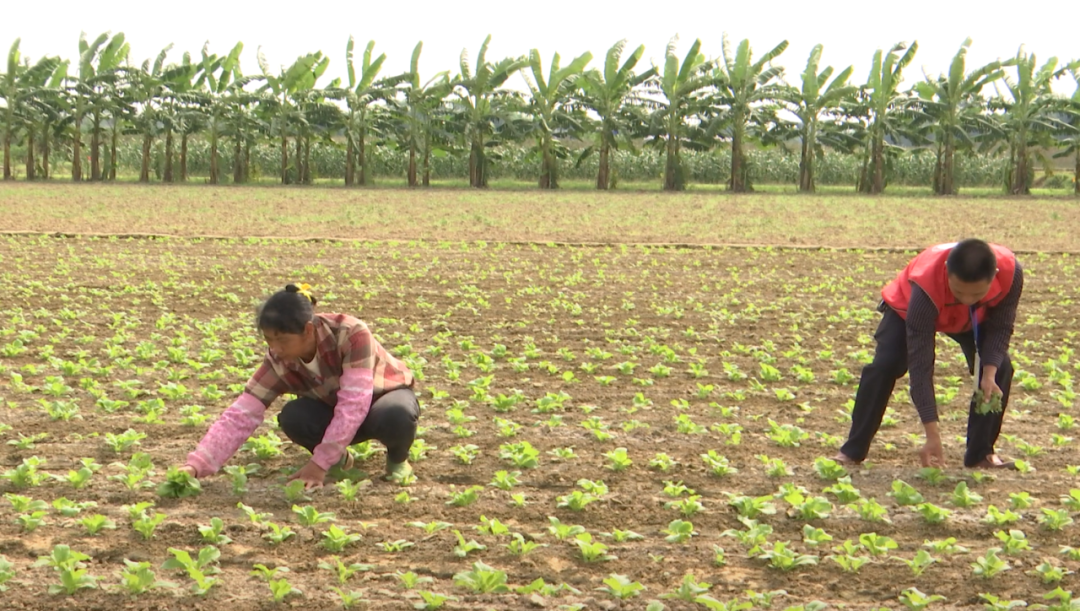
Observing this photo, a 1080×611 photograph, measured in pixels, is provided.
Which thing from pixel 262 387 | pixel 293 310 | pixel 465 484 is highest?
pixel 293 310

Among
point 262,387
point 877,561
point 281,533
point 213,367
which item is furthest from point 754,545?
point 213,367

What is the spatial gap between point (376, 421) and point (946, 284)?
102 inches

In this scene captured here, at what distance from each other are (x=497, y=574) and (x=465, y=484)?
137 cm

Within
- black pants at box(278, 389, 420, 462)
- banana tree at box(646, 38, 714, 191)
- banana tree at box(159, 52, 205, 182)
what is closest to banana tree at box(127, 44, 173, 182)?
banana tree at box(159, 52, 205, 182)

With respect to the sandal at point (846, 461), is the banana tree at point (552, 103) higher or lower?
higher

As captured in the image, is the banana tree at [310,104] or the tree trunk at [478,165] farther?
the tree trunk at [478,165]

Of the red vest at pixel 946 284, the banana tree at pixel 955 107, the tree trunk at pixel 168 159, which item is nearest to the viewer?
the red vest at pixel 946 284

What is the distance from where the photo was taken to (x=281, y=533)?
446cm

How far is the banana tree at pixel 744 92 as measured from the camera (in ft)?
132

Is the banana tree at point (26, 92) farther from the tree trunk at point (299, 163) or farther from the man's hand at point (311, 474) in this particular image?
the man's hand at point (311, 474)

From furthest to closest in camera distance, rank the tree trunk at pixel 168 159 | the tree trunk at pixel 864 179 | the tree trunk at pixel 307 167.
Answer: the tree trunk at pixel 168 159 < the tree trunk at pixel 307 167 < the tree trunk at pixel 864 179

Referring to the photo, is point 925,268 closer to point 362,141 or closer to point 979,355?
point 979,355

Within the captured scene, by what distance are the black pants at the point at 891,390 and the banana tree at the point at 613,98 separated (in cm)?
3524

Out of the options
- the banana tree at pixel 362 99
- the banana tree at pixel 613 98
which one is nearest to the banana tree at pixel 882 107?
the banana tree at pixel 613 98
